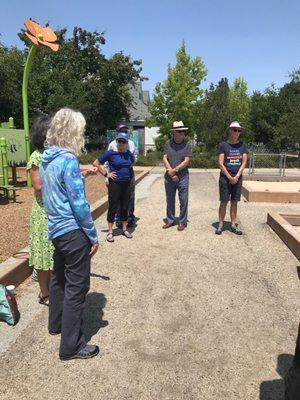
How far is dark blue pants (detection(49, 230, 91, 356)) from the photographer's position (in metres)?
2.99

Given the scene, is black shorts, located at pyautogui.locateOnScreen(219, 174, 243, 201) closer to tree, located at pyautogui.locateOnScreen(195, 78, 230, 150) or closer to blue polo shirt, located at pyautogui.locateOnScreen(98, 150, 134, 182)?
blue polo shirt, located at pyautogui.locateOnScreen(98, 150, 134, 182)

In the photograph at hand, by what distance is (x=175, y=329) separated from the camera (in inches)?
142

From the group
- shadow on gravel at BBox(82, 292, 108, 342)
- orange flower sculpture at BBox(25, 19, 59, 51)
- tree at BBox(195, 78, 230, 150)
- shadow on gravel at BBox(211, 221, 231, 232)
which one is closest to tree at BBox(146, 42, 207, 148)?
tree at BBox(195, 78, 230, 150)

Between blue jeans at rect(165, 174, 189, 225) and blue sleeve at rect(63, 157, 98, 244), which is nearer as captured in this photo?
blue sleeve at rect(63, 157, 98, 244)

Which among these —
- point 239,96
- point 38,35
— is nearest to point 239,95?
point 239,96

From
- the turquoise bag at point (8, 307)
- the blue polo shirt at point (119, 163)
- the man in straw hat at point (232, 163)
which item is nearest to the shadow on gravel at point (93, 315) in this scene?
the turquoise bag at point (8, 307)

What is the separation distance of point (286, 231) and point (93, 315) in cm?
355

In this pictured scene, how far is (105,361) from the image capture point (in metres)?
3.12

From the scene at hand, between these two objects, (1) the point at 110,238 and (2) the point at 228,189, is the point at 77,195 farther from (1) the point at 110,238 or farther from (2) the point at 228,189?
(2) the point at 228,189

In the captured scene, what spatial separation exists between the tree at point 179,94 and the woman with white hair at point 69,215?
30.7m

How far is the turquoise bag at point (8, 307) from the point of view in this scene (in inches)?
142

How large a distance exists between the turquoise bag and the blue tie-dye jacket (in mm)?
955

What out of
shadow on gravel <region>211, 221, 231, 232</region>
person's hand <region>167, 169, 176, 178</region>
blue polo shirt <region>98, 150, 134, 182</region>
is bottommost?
shadow on gravel <region>211, 221, 231, 232</region>

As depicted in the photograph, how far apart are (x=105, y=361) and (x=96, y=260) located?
2.47 metres
